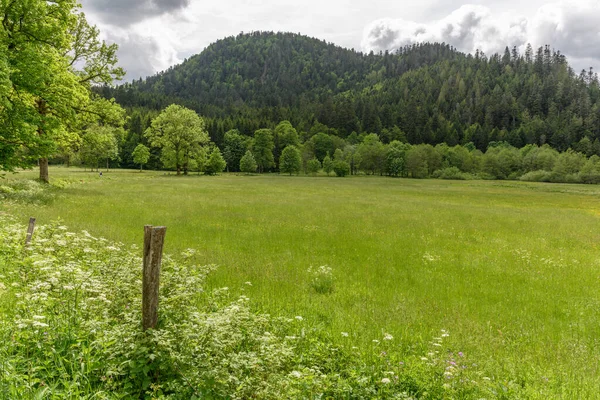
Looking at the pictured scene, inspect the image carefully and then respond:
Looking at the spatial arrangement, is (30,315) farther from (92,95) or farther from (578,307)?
(92,95)

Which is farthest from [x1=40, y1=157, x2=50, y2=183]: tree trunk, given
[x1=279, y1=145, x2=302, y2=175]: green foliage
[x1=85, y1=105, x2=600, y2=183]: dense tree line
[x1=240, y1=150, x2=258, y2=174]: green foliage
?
[x1=279, y1=145, x2=302, y2=175]: green foliage

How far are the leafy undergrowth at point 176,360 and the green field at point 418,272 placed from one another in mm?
923

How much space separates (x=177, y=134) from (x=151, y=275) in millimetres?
74708

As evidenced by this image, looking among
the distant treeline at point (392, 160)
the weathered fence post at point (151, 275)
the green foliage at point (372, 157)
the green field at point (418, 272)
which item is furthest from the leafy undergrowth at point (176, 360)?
the green foliage at point (372, 157)

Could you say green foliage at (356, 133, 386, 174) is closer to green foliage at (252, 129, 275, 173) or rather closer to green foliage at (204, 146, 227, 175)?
green foliage at (252, 129, 275, 173)

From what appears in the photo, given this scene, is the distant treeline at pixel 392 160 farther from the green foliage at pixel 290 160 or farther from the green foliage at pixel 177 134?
the green foliage at pixel 177 134

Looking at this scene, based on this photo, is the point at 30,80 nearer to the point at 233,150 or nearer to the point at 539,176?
the point at 233,150

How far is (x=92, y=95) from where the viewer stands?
109 ft

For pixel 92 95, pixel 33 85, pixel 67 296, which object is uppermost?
pixel 92 95

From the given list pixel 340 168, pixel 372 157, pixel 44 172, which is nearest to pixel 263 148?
pixel 340 168

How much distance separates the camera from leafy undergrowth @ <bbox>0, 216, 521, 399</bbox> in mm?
4195

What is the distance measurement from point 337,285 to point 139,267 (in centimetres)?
574

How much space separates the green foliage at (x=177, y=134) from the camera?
72.7m

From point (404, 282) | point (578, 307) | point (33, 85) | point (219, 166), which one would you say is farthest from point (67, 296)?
point (219, 166)
